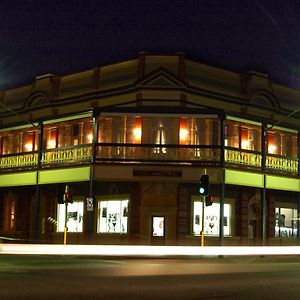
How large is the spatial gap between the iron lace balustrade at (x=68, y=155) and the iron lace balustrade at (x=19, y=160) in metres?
0.82

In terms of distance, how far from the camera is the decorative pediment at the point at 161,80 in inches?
1284

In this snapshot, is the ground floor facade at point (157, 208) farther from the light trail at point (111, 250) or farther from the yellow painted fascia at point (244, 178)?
the light trail at point (111, 250)

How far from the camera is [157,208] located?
3131 centimetres

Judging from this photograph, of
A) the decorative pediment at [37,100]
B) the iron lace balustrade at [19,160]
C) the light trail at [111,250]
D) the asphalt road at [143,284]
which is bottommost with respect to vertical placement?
the asphalt road at [143,284]

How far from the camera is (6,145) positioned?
38.9 m

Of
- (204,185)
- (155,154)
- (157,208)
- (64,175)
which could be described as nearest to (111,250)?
(204,185)

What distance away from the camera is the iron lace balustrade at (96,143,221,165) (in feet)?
95.7

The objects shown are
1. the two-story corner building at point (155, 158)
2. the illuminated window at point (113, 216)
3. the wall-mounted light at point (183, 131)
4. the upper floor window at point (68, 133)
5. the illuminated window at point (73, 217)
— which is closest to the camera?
the two-story corner building at point (155, 158)

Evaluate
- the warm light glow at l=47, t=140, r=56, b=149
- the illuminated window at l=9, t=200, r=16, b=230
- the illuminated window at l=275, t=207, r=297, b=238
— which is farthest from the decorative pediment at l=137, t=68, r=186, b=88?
the illuminated window at l=9, t=200, r=16, b=230

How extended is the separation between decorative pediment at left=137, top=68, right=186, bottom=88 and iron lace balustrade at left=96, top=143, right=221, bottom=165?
4.33 meters

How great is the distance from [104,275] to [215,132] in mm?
17695

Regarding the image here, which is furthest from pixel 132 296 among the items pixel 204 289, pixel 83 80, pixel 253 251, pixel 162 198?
pixel 83 80

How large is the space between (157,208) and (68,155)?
200 inches

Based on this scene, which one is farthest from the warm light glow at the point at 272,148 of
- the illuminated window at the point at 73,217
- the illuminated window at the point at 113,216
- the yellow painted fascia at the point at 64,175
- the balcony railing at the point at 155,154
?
the yellow painted fascia at the point at 64,175
